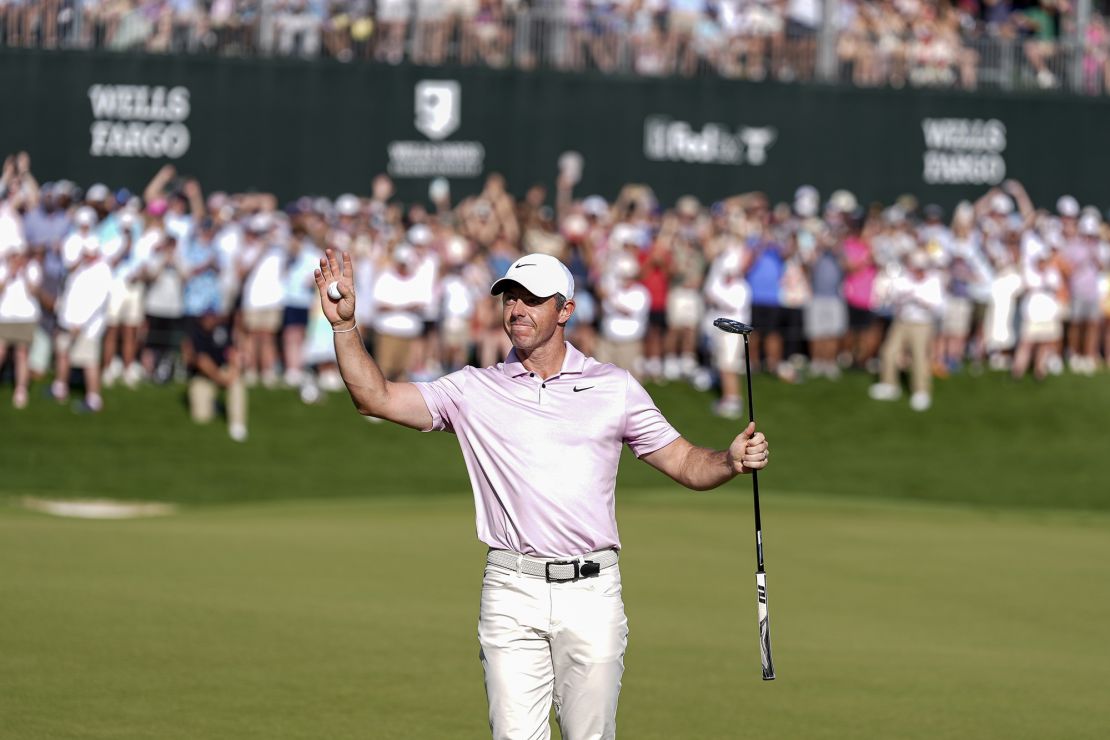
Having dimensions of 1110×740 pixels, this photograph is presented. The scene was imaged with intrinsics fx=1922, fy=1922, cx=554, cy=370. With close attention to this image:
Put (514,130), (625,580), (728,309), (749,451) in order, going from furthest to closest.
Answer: (514,130) → (728,309) → (625,580) → (749,451)

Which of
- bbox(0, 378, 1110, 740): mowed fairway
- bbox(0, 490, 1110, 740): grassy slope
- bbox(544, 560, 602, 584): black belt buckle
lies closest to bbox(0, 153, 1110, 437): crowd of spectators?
bbox(0, 378, 1110, 740): mowed fairway

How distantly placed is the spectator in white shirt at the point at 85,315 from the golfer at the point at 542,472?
14.9 meters

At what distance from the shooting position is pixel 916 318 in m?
24.0

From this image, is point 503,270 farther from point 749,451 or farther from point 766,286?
point 749,451

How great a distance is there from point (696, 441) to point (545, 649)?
53.1ft

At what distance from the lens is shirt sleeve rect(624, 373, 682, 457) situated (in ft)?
22.2

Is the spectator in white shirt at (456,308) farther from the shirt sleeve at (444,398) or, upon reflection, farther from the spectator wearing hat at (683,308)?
the shirt sleeve at (444,398)

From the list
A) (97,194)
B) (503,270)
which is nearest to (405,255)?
Result: (503,270)

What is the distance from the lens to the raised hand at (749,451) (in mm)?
6402

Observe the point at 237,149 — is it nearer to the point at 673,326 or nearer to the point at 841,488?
the point at 673,326

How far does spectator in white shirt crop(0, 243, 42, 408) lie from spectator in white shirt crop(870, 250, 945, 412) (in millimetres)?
10437

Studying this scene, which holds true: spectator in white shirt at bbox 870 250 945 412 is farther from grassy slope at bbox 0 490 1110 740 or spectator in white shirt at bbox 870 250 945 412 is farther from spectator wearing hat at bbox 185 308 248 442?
spectator wearing hat at bbox 185 308 248 442

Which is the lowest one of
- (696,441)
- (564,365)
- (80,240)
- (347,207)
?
(696,441)

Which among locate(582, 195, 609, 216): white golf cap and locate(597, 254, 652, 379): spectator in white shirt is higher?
locate(582, 195, 609, 216): white golf cap
